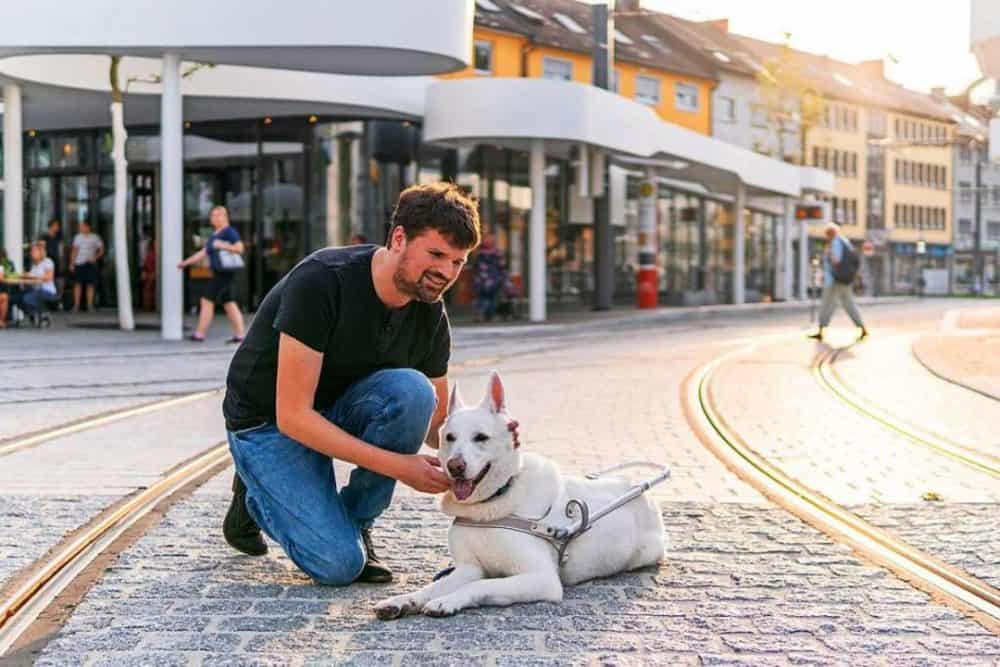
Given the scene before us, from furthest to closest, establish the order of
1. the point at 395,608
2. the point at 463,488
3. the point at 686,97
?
the point at 686,97
the point at 463,488
the point at 395,608

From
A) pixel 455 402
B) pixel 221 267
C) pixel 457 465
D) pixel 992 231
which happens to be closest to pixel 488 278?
pixel 221 267

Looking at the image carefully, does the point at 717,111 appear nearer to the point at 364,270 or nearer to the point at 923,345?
the point at 923,345

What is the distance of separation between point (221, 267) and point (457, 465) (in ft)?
51.7

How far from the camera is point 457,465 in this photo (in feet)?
15.5

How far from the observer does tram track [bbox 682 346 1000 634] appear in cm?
506

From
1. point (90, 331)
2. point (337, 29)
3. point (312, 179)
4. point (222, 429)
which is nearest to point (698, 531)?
point (222, 429)

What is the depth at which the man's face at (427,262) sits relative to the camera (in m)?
4.94

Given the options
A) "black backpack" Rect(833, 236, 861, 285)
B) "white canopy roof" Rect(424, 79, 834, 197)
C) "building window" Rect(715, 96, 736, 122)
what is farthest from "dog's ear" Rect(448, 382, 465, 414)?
"building window" Rect(715, 96, 736, 122)

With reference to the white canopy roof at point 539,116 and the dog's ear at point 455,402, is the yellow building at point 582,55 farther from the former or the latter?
the dog's ear at point 455,402

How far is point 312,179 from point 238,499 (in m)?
24.4

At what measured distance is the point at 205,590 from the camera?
5.10 m

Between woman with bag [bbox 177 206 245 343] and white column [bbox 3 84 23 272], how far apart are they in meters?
5.89

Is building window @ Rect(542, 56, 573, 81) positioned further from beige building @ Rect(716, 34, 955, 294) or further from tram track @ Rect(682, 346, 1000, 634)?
tram track @ Rect(682, 346, 1000, 634)

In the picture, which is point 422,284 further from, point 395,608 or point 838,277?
point 838,277
